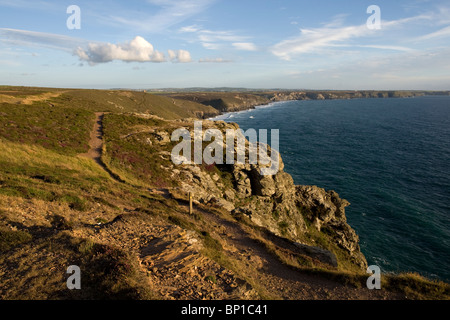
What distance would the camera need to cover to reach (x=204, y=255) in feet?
47.3

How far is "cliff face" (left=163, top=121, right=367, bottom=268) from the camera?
1380 inches

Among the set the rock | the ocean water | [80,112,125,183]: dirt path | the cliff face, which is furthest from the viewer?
the ocean water

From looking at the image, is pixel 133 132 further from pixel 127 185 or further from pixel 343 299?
pixel 343 299

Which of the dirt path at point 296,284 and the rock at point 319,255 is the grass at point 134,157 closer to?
the dirt path at point 296,284

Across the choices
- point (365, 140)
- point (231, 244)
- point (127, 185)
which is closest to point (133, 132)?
point (127, 185)

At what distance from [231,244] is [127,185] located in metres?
16.7

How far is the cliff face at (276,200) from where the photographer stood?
35.1 meters

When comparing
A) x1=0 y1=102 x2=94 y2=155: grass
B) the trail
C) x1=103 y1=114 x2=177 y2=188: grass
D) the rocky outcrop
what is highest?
x1=0 y1=102 x2=94 y2=155: grass

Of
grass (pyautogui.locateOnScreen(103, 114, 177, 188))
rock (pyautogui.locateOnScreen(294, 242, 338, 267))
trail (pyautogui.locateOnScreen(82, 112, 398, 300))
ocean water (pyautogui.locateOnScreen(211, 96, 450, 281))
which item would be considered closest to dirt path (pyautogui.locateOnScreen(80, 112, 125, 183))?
grass (pyautogui.locateOnScreen(103, 114, 177, 188))

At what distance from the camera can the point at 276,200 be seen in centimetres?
3900

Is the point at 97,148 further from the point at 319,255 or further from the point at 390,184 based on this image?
the point at 390,184
